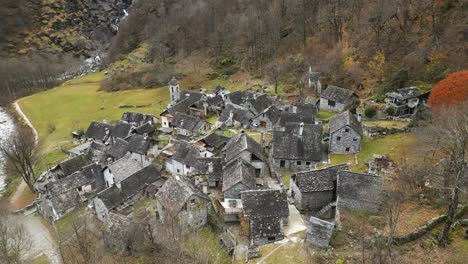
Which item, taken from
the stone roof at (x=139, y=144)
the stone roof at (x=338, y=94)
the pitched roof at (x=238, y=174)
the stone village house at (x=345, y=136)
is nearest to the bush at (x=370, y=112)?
the stone roof at (x=338, y=94)

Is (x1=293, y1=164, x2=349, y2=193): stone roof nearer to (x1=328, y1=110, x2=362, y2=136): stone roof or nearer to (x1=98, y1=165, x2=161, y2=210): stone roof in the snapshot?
(x1=328, y1=110, x2=362, y2=136): stone roof

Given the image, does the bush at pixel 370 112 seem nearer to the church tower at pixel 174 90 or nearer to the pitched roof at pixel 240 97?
the pitched roof at pixel 240 97

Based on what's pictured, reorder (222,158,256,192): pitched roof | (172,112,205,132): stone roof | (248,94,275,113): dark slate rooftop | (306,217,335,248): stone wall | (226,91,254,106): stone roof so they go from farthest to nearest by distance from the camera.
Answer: (226,91,254,106): stone roof
(248,94,275,113): dark slate rooftop
(172,112,205,132): stone roof
(222,158,256,192): pitched roof
(306,217,335,248): stone wall

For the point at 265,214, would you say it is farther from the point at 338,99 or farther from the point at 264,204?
the point at 338,99

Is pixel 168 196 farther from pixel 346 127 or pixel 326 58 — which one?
pixel 326 58

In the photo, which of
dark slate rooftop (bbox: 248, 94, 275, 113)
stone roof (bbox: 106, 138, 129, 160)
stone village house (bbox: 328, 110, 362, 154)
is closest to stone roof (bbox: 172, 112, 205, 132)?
dark slate rooftop (bbox: 248, 94, 275, 113)

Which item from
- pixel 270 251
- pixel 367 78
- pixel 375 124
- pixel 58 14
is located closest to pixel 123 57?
pixel 58 14

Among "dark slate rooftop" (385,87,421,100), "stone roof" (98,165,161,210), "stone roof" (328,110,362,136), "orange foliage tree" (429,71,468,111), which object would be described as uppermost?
"orange foliage tree" (429,71,468,111)
